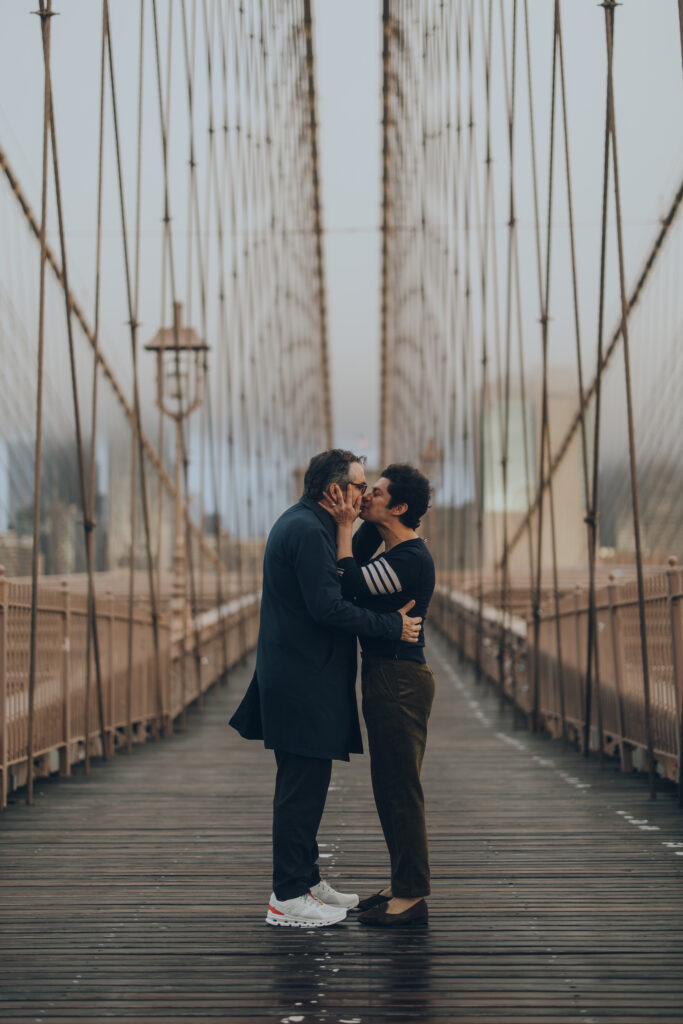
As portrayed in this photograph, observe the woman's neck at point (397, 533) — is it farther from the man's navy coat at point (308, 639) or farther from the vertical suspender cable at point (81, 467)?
the vertical suspender cable at point (81, 467)

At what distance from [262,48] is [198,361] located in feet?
33.1

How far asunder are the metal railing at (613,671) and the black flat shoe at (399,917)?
187 centimetres

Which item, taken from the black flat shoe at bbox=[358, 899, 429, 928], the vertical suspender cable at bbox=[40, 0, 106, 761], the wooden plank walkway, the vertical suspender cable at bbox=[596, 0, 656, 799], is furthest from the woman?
the vertical suspender cable at bbox=[40, 0, 106, 761]

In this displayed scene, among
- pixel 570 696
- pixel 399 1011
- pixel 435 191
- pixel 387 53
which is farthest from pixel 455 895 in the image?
pixel 387 53

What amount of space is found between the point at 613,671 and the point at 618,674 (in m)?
0.12

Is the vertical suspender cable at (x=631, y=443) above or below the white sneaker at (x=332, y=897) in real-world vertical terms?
above

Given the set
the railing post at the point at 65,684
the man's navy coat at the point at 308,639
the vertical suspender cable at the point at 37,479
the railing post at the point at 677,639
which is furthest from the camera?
the railing post at the point at 65,684

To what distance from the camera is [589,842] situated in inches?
151

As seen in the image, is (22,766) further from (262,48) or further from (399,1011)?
(262,48)

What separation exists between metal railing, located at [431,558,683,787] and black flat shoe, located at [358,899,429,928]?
6.12 ft

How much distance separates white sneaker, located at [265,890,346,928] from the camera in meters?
2.82

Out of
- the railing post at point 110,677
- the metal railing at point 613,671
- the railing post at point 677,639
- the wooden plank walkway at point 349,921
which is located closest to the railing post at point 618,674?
the metal railing at point 613,671

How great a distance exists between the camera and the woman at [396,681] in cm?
284

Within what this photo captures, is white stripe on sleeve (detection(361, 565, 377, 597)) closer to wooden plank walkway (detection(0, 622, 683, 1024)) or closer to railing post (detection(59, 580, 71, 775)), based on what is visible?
wooden plank walkway (detection(0, 622, 683, 1024))
